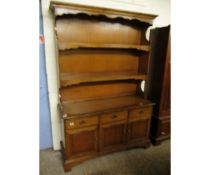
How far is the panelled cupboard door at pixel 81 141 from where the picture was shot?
190 centimetres

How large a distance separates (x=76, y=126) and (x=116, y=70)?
106 cm

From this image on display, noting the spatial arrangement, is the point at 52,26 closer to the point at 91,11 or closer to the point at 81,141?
the point at 91,11

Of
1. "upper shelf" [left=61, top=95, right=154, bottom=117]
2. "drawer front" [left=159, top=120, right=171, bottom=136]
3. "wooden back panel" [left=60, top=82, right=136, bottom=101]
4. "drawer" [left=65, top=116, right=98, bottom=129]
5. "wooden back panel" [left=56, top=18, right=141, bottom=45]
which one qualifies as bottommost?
"drawer front" [left=159, top=120, right=171, bottom=136]

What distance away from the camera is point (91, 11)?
1.85 m

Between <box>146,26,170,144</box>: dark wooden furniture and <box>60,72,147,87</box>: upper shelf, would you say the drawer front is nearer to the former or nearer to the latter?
<box>146,26,170,144</box>: dark wooden furniture

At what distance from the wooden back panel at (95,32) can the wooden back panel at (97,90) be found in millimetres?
646

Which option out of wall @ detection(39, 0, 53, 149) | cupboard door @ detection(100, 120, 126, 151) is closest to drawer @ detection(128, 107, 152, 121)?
cupboard door @ detection(100, 120, 126, 151)

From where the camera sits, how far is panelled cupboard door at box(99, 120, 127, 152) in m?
2.08

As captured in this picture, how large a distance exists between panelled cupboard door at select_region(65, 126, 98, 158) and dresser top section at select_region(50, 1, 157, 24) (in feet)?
4.60

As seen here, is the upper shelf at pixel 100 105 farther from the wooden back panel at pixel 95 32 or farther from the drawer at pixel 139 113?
the wooden back panel at pixel 95 32

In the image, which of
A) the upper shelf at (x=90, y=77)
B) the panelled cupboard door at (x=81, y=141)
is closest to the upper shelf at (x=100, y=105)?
the panelled cupboard door at (x=81, y=141)

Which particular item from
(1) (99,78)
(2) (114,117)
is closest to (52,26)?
(1) (99,78)

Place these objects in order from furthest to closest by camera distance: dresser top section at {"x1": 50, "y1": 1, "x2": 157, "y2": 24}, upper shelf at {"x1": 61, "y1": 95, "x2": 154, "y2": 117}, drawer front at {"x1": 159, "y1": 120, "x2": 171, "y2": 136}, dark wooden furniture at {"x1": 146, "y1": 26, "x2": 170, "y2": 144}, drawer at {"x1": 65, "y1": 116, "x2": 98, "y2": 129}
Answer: drawer front at {"x1": 159, "y1": 120, "x2": 171, "y2": 136}
dark wooden furniture at {"x1": 146, "y1": 26, "x2": 170, "y2": 144}
upper shelf at {"x1": 61, "y1": 95, "x2": 154, "y2": 117}
drawer at {"x1": 65, "y1": 116, "x2": 98, "y2": 129}
dresser top section at {"x1": 50, "y1": 1, "x2": 157, "y2": 24}
